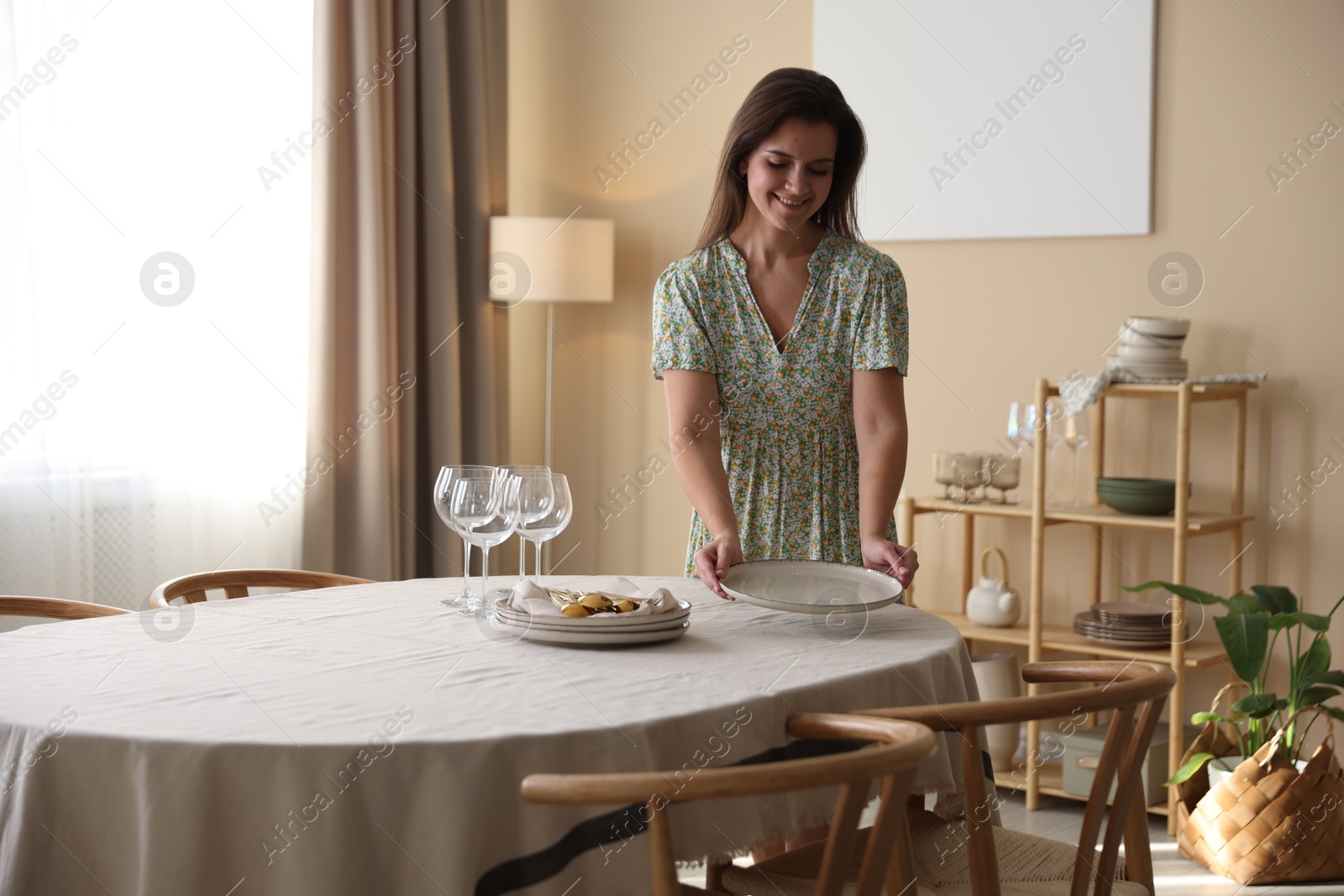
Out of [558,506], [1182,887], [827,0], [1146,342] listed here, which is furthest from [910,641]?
[827,0]

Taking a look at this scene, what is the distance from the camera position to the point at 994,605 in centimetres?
349

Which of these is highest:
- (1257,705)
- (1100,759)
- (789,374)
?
(789,374)

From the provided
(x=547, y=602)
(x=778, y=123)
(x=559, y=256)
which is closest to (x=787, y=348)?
(x=778, y=123)

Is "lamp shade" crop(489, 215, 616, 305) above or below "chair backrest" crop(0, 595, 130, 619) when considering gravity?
above

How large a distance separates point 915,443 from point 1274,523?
102 centimetres

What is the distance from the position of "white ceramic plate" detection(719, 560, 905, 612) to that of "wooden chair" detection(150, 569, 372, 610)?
71cm

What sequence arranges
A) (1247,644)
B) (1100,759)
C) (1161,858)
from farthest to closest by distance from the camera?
(1161,858), (1247,644), (1100,759)

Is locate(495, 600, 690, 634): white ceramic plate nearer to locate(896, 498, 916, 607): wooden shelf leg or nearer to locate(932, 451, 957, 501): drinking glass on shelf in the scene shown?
locate(896, 498, 916, 607): wooden shelf leg

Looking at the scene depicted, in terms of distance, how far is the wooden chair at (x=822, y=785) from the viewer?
1.12 meters

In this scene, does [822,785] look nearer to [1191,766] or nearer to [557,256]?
[1191,766]

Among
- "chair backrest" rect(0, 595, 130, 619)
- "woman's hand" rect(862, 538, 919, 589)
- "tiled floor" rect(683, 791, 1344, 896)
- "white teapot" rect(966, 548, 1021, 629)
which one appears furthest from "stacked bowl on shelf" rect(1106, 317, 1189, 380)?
"chair backrest" rect(0, 595, 130, 619)

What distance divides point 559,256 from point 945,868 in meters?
2.78

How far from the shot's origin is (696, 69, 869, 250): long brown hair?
2020 mm

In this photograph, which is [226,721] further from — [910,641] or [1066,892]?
[1066,892]
